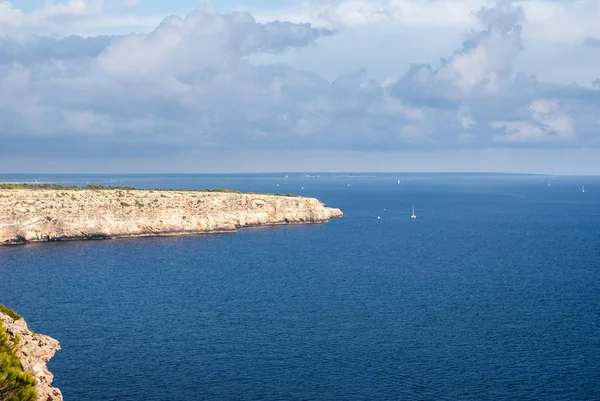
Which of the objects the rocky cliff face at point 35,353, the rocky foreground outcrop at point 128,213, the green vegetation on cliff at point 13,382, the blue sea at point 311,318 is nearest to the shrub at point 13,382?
the green vegetation on cliff at point 13,382

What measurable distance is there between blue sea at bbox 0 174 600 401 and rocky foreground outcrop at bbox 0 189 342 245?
601 centimetres

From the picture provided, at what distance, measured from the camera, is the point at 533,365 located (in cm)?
5531

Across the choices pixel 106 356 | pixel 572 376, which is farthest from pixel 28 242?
pixel 572 376

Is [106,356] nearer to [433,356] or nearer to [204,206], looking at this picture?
[433,356]

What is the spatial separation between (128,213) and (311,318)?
74.7 meters

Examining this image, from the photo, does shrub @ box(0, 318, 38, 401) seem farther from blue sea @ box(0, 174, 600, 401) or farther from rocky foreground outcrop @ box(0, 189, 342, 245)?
rocky foreground outcrop @ box(0, 189, 342, 245)

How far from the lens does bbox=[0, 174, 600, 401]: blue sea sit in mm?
51875

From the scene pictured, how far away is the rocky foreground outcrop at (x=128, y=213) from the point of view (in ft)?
413

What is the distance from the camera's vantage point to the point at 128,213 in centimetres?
13588

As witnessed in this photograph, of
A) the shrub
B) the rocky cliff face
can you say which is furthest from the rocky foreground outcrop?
the shrub

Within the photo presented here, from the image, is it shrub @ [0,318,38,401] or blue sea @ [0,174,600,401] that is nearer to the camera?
shrub @ [0,318,38,401]

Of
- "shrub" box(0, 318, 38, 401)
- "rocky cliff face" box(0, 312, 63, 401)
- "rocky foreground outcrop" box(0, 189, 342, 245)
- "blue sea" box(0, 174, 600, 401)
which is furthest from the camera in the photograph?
"rocky foreground outcrop" box(0, 189, 342, 245)

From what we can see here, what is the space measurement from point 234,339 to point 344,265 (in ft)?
139

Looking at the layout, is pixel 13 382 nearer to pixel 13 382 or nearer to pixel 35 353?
pixel 13 382
